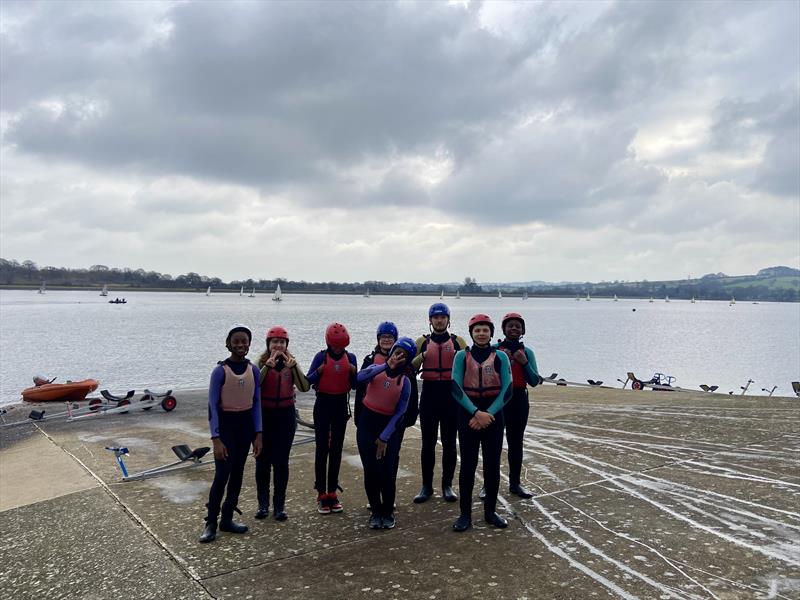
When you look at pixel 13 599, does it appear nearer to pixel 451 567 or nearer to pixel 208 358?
pixel 451 567

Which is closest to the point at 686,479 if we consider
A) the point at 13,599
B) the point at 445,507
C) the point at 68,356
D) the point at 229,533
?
the point at 445,507

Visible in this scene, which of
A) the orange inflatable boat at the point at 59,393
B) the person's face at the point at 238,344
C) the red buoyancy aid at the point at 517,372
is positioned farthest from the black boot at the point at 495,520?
the orange inflatable boat at the point at 59,393

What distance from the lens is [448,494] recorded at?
6262 millimetres

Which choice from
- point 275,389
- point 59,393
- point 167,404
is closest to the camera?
point 275,389

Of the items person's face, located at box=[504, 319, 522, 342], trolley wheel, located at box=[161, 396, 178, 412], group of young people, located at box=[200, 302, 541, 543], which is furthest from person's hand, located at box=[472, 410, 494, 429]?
trolley wheel, located at box=[161, 396, 178, 412]

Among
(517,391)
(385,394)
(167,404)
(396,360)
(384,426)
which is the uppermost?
(396,360)

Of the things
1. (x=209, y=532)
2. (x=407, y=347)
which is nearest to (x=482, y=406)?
(x=407, y=347)

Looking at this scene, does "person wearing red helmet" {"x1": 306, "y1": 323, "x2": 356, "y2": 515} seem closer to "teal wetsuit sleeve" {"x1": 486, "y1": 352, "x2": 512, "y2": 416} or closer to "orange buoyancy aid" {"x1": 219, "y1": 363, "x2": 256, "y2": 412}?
"orange buoyancy aid" {"x1": 219, "y1": 363, "x2": 256, "y2": 412}

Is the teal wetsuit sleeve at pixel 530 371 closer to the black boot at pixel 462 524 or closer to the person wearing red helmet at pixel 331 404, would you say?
the black boot at pixel 462 524

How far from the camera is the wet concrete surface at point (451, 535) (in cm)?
427

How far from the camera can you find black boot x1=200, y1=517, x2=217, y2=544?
504cm

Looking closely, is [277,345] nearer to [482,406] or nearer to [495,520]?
[482,406]

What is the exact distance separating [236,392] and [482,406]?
2.34 meters

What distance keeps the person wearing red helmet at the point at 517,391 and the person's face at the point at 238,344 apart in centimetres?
290
